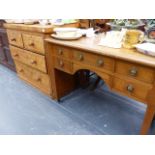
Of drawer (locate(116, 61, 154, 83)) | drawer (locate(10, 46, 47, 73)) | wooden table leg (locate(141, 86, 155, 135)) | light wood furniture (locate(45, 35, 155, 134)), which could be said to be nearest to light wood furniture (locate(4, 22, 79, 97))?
drawer (locate(10, 46, 47, 73))

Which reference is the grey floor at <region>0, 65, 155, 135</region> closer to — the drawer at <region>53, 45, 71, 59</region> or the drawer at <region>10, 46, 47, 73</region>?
the drawer at <region>10, 46, 47, 73</region>

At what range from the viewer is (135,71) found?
39.1 inches

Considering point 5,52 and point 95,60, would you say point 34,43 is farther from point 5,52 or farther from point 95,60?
point 5,52

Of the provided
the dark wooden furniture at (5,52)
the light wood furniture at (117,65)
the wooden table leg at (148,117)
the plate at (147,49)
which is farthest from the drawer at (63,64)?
the dark wooden furniture at (5,52)

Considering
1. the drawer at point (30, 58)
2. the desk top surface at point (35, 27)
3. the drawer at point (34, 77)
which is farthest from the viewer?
the drawer at point (34, 77)

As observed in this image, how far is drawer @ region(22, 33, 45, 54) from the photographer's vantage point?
1.60 metres

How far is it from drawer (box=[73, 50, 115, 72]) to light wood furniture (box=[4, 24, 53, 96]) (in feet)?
1.39

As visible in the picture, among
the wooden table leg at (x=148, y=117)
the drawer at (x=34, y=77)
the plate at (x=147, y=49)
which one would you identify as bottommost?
the drawer at (x=34, y=77)

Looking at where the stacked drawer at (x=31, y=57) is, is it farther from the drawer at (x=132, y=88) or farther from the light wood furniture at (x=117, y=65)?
the drawer at (x=132, y=88)

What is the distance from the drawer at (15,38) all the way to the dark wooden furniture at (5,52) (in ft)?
0.70

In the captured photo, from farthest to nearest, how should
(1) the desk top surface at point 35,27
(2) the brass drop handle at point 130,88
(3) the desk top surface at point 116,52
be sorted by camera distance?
(1) the desk top surface at point 35,27
(2) the brass drop handle at point 130,88
(3) the desk top surface at point 116,52

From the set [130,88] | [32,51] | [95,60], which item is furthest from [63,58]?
[130,88]

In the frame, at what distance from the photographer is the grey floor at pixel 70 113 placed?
4.77 feet
